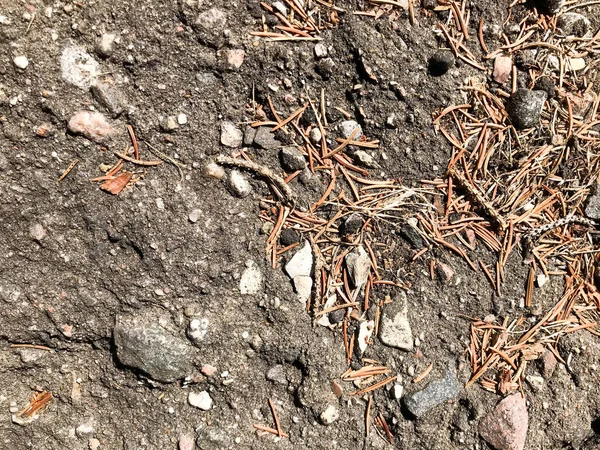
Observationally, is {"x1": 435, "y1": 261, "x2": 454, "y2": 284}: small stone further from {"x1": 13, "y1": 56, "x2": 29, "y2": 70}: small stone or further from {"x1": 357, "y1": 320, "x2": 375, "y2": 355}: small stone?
{"x1": 13, "y1": 56, "x2": 29, "y2": 70}: small stone

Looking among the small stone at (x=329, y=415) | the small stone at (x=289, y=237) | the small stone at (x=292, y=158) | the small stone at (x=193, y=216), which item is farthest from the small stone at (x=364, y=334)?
the small stone at (x=193, y=216)

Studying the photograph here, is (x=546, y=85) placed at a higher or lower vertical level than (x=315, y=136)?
higher

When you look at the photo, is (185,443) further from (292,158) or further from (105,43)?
(105,43)

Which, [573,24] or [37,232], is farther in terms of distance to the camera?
[573,24]

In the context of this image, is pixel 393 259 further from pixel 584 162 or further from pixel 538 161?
pixel 584 162

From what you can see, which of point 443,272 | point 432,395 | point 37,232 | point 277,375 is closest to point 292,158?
point 443,272

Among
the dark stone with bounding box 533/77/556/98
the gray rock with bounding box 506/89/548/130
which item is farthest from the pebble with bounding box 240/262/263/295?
the dark stone with bounding box 533/77/556/98
